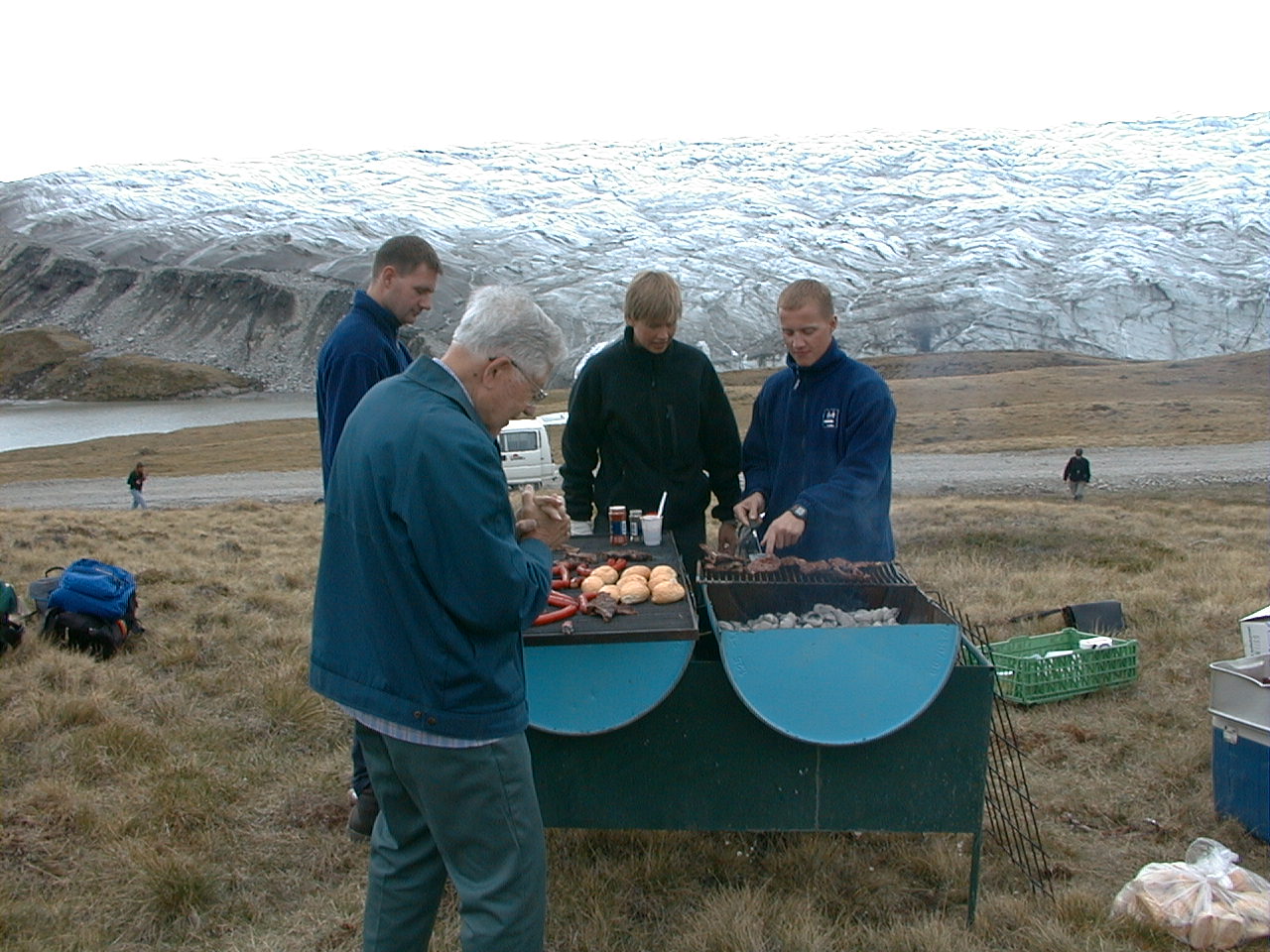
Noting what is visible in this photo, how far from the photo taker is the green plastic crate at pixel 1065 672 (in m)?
5.72

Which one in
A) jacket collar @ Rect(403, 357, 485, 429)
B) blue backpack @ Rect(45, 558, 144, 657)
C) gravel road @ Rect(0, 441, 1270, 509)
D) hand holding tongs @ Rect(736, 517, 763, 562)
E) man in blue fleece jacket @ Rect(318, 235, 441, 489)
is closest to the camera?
jacket collar @ Rect(403, 357, 485, 429)

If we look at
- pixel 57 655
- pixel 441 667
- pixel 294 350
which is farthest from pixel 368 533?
pixel 294 350

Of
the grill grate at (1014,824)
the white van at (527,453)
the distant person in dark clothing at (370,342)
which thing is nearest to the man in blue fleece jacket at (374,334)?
the distant person in dark clothing at (370,342)

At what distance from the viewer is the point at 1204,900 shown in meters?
3.37

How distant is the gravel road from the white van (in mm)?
Answer: 4133

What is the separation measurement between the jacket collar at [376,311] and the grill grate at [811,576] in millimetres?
1562

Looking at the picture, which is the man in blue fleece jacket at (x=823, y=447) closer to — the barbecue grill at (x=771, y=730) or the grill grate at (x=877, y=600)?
the grill grate at (x=877, y=600)

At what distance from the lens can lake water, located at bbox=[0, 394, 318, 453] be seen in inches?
1994

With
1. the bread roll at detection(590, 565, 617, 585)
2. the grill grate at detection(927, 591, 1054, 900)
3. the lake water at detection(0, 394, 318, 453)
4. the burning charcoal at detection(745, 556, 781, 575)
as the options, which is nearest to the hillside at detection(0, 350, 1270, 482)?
the lake water at detection(0, 394, 318, 453)

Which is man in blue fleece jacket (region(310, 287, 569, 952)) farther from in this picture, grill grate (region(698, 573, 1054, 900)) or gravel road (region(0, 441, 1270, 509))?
gravel road (region(0, 441, 1270, 509))

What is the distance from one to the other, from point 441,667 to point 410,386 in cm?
65

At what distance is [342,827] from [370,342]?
2149 millimetres

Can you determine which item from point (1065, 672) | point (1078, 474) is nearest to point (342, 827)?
point (1065, 672)

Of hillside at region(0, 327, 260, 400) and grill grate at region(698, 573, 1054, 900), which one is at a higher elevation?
hillside at region(0, 327, 260, 400)
